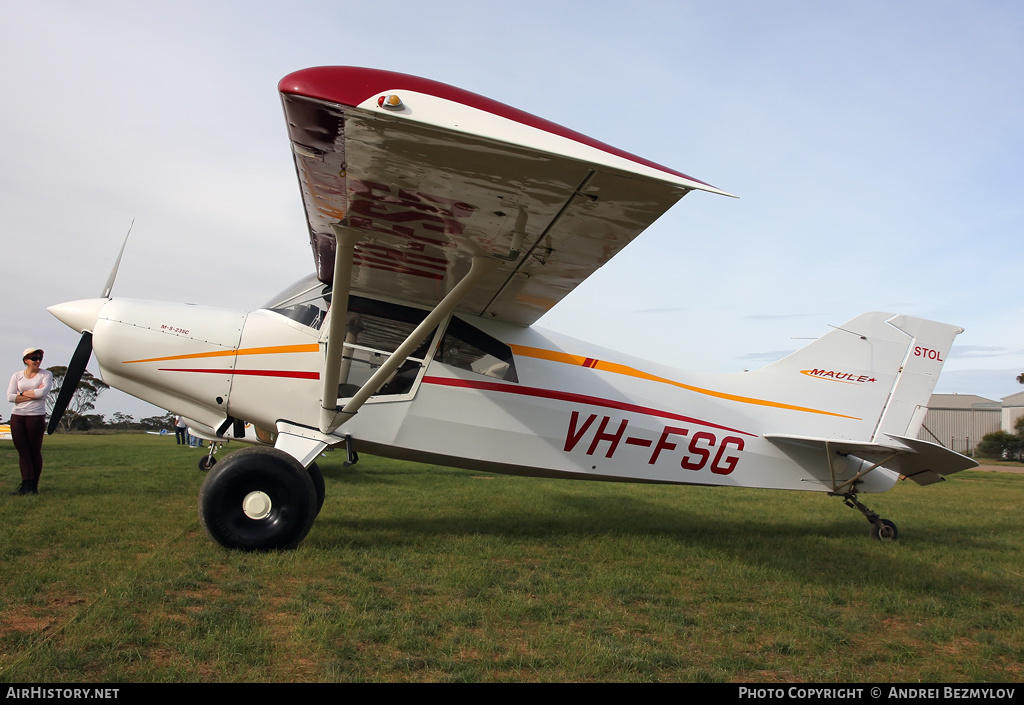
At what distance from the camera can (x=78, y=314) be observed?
5609 mm

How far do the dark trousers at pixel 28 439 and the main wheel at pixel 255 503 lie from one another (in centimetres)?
370

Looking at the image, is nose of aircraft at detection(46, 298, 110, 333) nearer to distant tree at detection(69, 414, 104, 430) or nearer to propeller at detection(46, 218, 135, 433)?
propeller at detection(46, 218, 135, 433)

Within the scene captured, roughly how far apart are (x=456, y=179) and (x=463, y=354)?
2.61 metres

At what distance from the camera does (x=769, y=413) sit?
6.98 meters

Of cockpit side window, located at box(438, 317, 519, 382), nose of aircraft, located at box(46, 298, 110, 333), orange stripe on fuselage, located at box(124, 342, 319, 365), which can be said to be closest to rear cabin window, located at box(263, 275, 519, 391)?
cockpit side window, located at box(438, 317, 519, 382)

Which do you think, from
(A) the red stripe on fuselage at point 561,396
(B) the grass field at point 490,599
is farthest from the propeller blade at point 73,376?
(A) the red stripe on fuselage at point 561,396

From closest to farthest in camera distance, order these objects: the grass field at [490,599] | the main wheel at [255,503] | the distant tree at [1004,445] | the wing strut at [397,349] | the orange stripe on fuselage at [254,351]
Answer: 1. the grass field at [490,599]
2. the wing strut at [397,349]
3. the main wheel at [255,503]
4. the orange stripe on fuselage at [254,351]
5. the distant tree at [1004,445]

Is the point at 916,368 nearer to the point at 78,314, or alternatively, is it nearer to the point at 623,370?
the point at 623,370

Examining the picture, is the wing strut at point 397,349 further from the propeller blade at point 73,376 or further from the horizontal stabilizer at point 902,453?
→ the horizontal stabilizer at point 902,453

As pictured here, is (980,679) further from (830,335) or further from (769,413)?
(830,335)

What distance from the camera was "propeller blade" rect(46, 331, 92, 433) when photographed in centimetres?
579

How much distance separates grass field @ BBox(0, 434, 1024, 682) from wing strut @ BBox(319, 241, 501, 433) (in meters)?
1.04

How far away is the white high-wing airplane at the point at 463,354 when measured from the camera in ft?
10.9

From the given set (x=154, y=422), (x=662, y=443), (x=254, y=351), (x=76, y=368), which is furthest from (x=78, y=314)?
(x=154, y=422)
